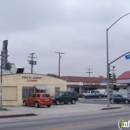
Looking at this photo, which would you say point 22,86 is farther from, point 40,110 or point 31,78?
point 40,110

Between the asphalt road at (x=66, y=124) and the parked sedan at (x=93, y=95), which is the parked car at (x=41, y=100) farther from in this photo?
the parked sedan at (x=93, y=95)

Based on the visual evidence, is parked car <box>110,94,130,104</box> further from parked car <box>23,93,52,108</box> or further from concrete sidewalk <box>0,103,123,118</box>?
parked car <box>23,93,52,108</box>

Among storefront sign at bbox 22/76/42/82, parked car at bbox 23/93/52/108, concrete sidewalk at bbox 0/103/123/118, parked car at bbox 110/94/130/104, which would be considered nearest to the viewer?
concrete sidewalk at bbox 0/103/123/118

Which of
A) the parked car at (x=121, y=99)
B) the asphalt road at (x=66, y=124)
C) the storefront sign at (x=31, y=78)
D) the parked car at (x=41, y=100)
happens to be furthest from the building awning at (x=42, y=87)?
the asphalt road at (x=66, y=124)

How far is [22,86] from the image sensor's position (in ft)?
133

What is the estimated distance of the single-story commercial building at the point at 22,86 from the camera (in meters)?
39.2

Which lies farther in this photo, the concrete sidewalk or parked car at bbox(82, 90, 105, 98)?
parked car at bbox(82, 90, 105, 98)

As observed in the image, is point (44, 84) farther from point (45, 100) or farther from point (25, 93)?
point (45, 100)

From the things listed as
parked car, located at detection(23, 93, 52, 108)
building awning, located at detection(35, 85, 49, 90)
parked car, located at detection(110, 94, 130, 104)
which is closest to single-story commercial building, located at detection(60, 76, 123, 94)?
parked car, located at detection(110, 94, 130, 104)

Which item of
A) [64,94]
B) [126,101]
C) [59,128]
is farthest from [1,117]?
[126,101]

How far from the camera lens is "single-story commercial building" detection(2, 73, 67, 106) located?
39.2 m

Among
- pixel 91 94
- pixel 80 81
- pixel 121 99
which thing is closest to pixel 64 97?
pixel 121 99

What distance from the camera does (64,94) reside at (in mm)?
41719

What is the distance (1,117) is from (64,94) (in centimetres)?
1794
